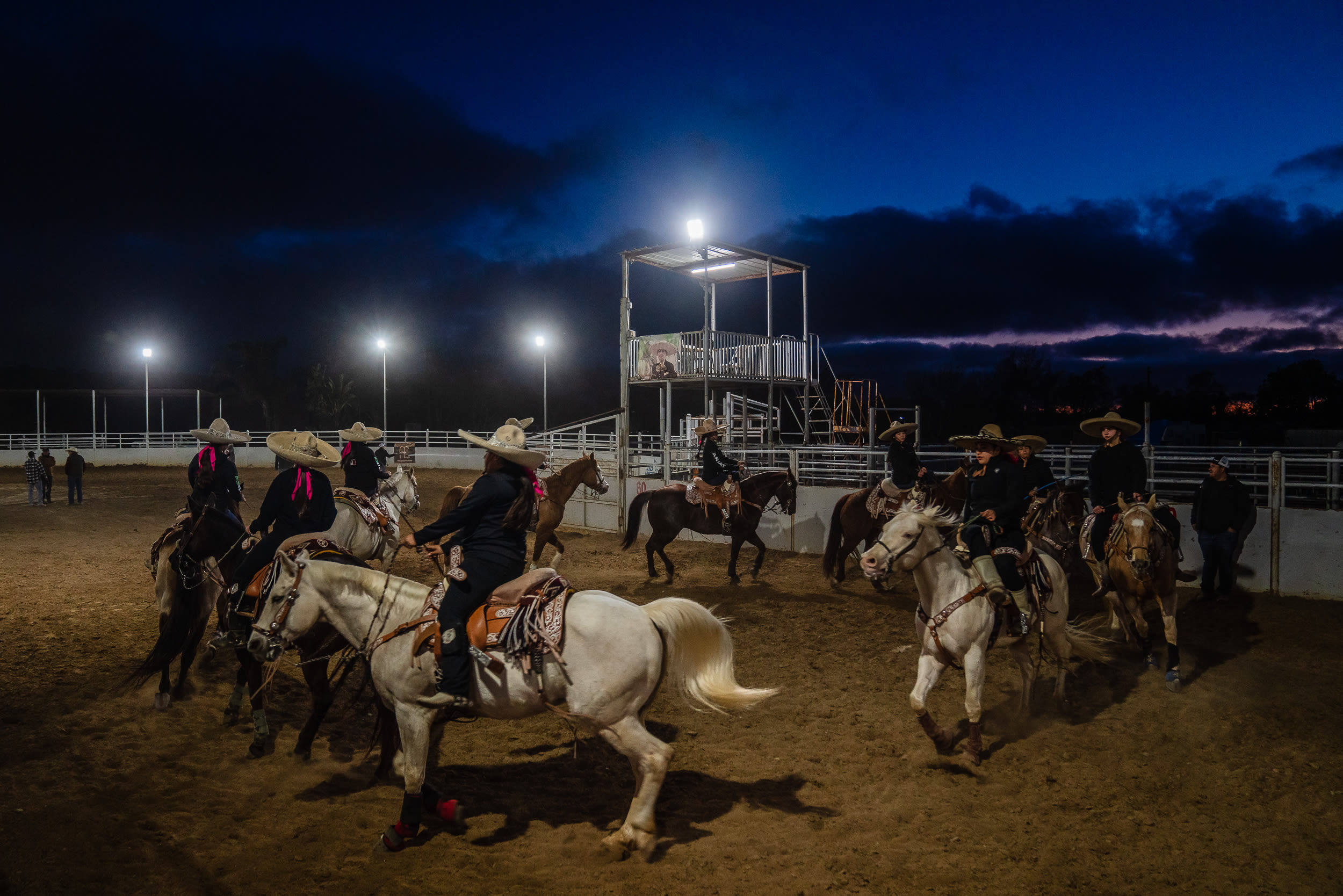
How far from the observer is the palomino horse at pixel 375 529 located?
9773mm

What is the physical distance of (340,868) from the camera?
417 cm

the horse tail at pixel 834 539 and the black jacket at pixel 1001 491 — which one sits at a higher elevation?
the black jacket at pixel 1001 491

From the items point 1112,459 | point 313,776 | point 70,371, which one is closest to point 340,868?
point 313,776

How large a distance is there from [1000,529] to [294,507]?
5.21m

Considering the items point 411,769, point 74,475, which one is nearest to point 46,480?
point 74,475

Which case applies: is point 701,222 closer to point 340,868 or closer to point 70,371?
point 340,868

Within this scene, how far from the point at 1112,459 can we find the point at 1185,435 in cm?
2898

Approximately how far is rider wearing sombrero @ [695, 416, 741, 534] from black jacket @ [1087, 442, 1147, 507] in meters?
5.15

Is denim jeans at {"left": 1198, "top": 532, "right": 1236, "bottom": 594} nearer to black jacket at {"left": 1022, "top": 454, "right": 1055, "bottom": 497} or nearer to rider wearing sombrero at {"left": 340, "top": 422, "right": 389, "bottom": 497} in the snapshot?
black jacket at {"left": 1022, "top": 454, "right": 1055, "bottom": 497}


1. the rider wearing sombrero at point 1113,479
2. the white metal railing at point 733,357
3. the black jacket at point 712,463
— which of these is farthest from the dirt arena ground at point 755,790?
the white metal railing at point 733,357

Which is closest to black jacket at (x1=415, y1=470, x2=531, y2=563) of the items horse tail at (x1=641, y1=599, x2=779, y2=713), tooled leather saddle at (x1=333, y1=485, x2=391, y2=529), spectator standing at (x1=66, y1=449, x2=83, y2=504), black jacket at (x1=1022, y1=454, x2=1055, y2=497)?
horse tail at (x1=641, y1=599, x2=779, y2=713)

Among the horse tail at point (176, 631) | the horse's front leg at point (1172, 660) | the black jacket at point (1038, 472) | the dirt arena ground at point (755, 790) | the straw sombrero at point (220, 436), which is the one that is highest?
the straw sombrero at point (220, 436)

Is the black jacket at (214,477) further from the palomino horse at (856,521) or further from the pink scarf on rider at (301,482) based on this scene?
the palomino horse at (856,521)

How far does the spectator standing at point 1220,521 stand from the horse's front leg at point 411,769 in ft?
31.7
